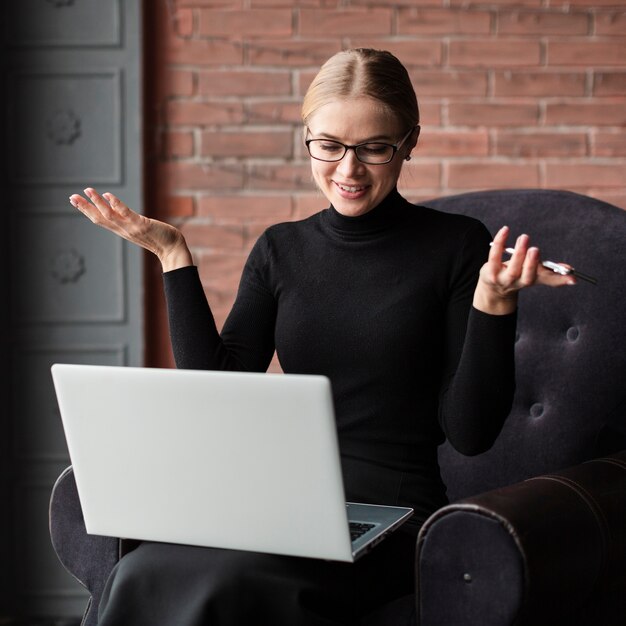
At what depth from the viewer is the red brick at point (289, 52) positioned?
2.38 m

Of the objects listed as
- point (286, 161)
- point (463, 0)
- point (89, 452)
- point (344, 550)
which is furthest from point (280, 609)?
point (463, 0)

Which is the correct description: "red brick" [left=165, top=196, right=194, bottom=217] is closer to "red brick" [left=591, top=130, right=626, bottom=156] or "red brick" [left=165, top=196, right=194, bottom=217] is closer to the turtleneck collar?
the turtleneck collar

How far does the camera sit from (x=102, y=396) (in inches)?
42.8

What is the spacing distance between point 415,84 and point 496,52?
224mm

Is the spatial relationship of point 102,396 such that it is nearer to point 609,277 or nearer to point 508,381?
point 508,381

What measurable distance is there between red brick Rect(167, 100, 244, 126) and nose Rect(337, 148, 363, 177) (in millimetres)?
1017

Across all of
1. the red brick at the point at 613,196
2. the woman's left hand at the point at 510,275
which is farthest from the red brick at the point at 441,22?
the woman's left hand at the point at 510,275

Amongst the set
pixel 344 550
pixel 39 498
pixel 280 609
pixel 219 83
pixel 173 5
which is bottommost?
pixel 39 498

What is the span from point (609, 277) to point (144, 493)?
1.00 m

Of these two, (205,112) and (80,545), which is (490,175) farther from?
(80,545)

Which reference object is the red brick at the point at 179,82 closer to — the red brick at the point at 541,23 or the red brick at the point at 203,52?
the red brick at the point at 203,52

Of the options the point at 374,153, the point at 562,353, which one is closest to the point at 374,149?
the point at 374,153

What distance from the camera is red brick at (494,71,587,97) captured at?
2357 mm

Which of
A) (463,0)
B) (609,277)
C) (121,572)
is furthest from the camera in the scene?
(463,0)
